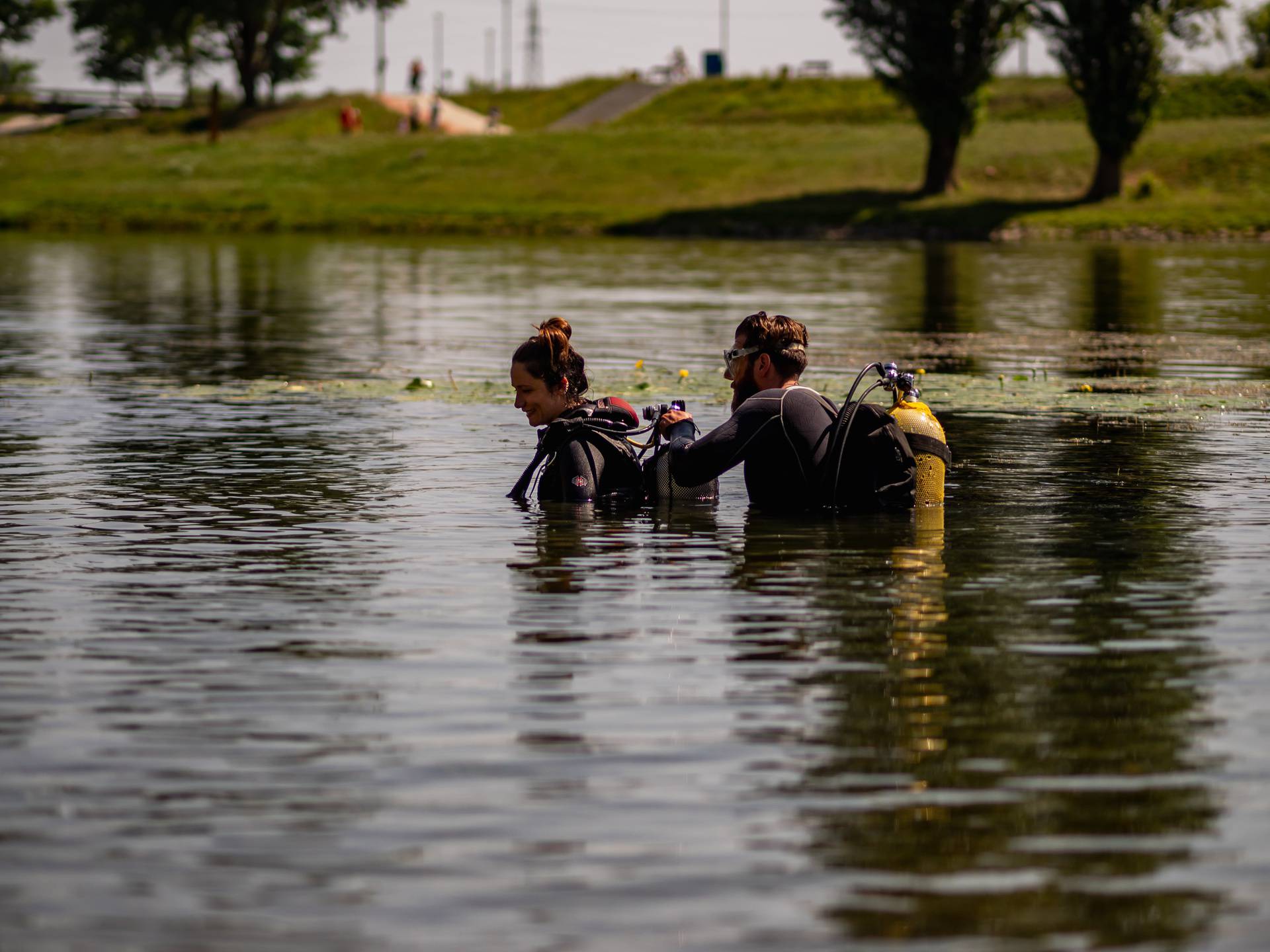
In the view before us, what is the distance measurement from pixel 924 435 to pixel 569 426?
226 cm

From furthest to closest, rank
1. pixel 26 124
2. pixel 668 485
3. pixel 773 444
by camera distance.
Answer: pixel 26 124 → pixel 668 485 → pixel 773 444

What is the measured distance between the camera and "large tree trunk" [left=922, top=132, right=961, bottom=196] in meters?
62.1

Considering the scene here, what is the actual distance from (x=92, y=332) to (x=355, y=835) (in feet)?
74.3

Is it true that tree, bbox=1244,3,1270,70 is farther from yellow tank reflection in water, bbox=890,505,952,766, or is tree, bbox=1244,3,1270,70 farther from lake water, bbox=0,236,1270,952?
yellow tank reflection in water, bbox=890,505,952,766

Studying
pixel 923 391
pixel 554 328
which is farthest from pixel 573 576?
pixel 923 391

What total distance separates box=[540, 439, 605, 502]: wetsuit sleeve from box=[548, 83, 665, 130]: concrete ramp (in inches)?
3384

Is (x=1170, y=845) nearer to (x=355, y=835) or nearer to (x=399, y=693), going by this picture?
(x=355, y=835)

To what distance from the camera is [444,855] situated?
5691 mm

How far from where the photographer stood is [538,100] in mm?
105688

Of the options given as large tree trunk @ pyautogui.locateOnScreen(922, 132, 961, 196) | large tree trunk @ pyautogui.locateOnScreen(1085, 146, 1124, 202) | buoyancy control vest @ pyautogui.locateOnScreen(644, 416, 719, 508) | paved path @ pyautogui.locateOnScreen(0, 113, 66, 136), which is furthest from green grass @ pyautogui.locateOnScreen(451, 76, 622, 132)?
buoyancy control vest @ pyautogui.locateOnScreen(644, 416, 719, 508)

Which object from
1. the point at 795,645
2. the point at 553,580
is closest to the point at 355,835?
the point at 795,645

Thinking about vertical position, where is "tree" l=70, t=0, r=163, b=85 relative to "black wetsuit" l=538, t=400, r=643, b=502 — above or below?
above

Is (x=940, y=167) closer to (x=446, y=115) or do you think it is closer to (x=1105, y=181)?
(x=1105, y=181)

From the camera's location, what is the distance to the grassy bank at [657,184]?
59.6 m
